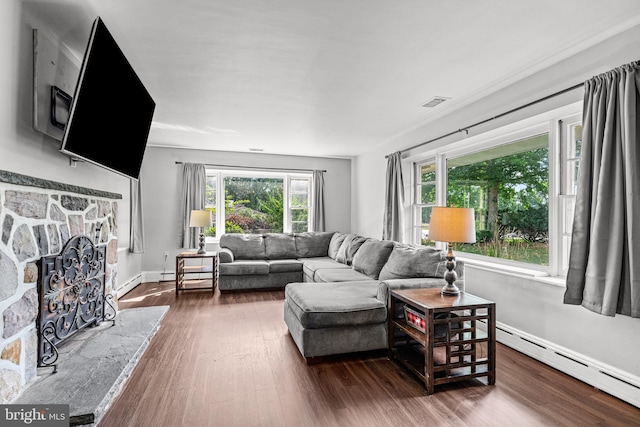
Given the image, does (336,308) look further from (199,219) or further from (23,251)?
(199,219)

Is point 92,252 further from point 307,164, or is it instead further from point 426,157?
point 307,164

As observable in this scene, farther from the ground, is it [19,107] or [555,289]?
[19,107]

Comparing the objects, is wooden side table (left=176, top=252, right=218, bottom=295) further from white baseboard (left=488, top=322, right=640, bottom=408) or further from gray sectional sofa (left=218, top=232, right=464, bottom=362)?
white baseboard (left=488, top=322, right=640, bottom=408)

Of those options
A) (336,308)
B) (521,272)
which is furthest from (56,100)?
(521,272)

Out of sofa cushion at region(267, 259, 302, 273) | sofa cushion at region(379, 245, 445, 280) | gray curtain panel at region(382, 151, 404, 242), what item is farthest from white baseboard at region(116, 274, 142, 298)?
gray curtain panel at region(382, 151, 404, 242)

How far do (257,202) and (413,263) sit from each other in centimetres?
380

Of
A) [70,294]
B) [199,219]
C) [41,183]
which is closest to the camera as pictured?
[41,183]

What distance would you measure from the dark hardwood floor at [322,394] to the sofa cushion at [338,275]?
1057mm

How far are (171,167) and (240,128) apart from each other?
2.01 meters

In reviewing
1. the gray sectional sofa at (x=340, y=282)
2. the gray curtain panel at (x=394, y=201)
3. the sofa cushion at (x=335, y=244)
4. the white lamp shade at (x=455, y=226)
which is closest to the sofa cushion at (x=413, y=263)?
the gray sectional sofa at (x=340, y=282)

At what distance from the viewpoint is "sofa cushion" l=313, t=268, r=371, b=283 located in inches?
150

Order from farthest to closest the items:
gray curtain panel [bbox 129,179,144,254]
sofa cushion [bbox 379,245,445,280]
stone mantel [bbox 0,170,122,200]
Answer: gray curtain panel [bbox 129,179,144,254] < sofa cushion [bbox 379,245,445,280] < stone mantel [bbox 0,170,122,200]

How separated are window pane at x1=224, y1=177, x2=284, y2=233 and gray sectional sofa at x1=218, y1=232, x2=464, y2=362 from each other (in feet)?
2.51

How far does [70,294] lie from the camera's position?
2283 mm
